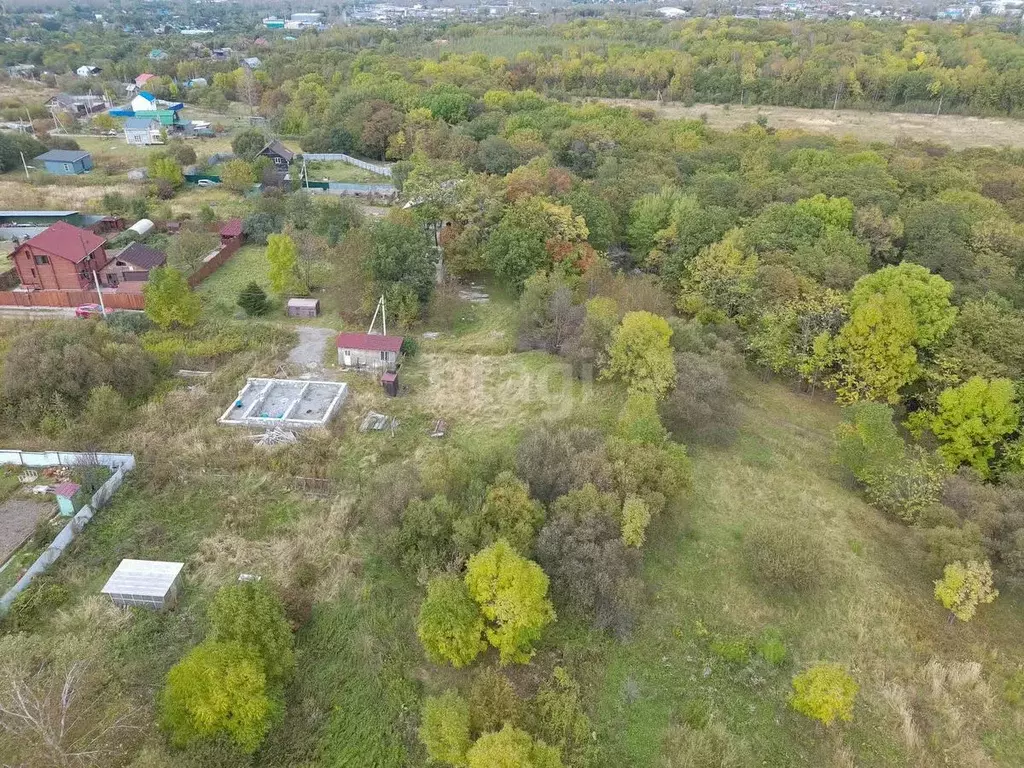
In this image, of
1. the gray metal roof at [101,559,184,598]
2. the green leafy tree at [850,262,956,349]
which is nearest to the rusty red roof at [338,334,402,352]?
the gray metal roof at [101,559,184,598]

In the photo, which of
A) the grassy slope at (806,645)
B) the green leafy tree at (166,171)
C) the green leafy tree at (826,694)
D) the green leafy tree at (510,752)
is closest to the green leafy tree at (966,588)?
the grassy slope at (806,645)

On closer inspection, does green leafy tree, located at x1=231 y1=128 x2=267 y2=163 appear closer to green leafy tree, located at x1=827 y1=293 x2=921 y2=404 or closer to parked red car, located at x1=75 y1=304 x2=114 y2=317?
parked red car, located at x1=75 y1=304 x2=114 y2=317

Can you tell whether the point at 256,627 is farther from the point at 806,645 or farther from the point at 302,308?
the point at 302,308

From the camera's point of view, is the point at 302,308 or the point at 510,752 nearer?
the point at 510,752

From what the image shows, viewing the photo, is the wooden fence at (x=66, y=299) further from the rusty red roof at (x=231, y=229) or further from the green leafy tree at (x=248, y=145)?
the green leafy tree at (x=248, y=145)

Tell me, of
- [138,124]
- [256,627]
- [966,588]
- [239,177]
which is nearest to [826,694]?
[966,588]
